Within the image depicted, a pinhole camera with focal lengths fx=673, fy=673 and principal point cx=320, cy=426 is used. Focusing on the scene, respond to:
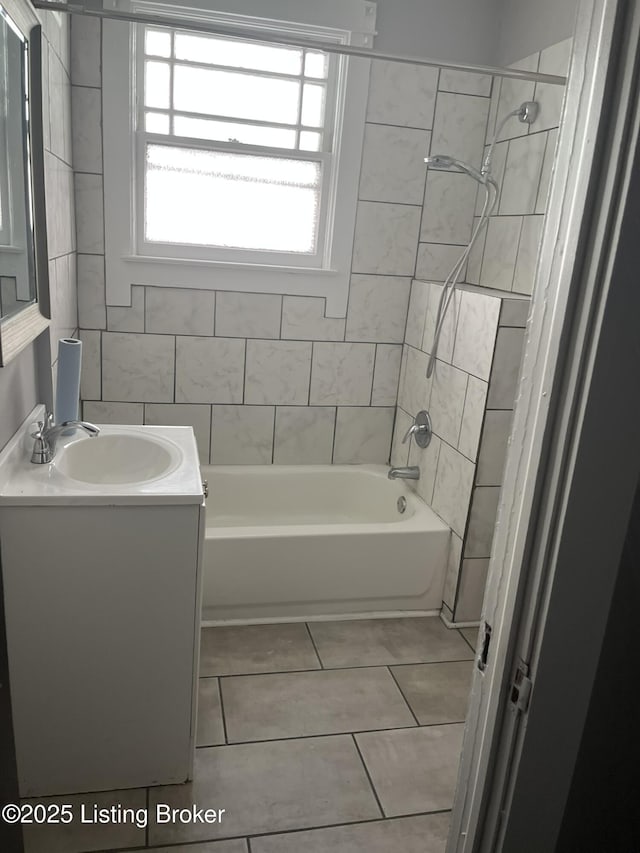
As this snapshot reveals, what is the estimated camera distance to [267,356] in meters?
3.11

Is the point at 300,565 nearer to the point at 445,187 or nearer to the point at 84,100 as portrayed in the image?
the point at 445,187

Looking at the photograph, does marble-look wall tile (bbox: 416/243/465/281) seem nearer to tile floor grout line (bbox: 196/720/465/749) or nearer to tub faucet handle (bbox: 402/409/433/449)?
tub faucet handle (bbox: 402/409/433/449)

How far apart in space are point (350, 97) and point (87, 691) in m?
2.48

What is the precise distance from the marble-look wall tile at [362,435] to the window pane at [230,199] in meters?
0.84

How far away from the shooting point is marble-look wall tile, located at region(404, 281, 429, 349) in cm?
302

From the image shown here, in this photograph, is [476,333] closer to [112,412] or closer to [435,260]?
[435,260]

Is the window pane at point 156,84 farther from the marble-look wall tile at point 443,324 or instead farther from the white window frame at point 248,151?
the marble-look wall tile at point 443,324

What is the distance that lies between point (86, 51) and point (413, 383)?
1910mm

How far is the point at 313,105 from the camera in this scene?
116 inches

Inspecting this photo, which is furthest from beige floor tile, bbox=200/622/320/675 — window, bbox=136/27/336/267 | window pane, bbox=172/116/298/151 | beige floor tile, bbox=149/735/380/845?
window pane, bbox=172/116/298/151

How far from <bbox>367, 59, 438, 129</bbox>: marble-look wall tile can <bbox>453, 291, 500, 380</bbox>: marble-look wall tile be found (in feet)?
2.95

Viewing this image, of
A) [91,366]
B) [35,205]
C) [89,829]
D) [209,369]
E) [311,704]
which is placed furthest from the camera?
[209,369]

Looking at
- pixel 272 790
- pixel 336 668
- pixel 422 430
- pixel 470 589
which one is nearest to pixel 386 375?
pixel 422 430

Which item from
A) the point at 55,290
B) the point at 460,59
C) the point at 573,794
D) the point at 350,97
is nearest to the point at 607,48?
the point at 573,794
